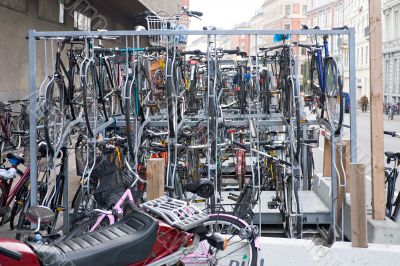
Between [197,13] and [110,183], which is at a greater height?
[197,13]

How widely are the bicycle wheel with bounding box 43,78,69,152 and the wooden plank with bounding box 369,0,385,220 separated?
3247mm

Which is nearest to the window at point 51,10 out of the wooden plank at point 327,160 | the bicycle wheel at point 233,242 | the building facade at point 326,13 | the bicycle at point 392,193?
the wooden plank at point 327,160

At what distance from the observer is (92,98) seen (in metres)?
6.66

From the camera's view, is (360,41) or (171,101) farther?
(360,41)

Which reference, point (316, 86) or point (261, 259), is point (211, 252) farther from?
point (316, 86)

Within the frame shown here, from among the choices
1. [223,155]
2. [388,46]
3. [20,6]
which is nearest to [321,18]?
[388,46]

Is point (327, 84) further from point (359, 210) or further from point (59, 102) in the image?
point (59, 102)

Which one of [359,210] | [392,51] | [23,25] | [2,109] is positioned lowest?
[359,210]

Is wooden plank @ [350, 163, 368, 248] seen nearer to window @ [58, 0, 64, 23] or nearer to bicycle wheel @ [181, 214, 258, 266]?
bicycle wheel @ [181, 214, 258, 266]

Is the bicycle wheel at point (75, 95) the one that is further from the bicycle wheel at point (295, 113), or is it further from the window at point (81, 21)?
the window at point (81, 21)

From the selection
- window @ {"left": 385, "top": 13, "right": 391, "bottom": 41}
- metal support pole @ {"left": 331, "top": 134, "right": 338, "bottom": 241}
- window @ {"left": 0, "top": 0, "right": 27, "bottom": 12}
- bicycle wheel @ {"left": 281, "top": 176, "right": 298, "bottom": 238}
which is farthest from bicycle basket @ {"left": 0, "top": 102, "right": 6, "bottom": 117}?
window @ {"left": 385, "top": 13, "right": 391, "bottom": 41}

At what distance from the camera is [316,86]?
727 centimetres

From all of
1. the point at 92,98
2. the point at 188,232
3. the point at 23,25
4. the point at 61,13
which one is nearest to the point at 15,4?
the point at 23,25

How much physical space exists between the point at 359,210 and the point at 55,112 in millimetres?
3528
